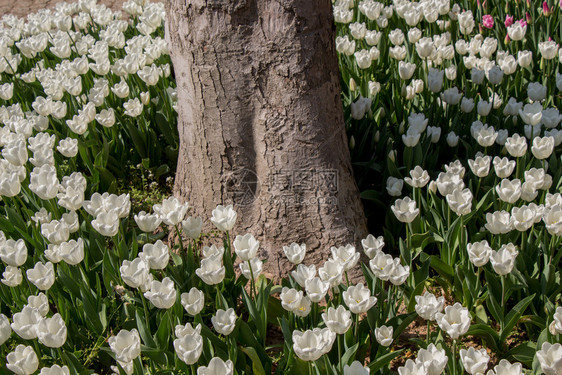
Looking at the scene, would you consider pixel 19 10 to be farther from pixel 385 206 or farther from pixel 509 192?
pixel 509 192

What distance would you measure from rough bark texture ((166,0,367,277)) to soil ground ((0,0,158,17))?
4146 millimetres

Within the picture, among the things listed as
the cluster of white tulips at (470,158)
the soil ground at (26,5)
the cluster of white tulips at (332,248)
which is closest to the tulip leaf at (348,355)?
the cluster of white tulips at (332,248)

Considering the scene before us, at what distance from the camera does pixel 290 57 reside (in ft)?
8.40

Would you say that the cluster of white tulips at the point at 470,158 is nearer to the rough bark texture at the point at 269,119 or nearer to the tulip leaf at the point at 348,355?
the tulip leaf at the point at 348,355

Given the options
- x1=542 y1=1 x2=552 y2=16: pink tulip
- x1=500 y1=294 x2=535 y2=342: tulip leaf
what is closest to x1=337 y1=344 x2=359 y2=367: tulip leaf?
x1=500 y1=294 x2=535 y2=342: tulip leaf

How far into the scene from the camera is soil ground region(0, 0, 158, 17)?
6551 millimetres

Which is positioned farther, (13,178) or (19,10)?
(19,10)

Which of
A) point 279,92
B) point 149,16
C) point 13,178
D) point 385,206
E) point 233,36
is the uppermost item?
point 149,16

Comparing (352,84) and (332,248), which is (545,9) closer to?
(352,84)

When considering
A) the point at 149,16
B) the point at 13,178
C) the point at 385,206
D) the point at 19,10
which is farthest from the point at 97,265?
the point at 19,10

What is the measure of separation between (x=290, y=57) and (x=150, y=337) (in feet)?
3.97

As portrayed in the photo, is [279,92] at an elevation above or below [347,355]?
above

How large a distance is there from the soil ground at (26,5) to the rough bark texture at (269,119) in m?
4.15

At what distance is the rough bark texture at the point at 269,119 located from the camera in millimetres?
2541
